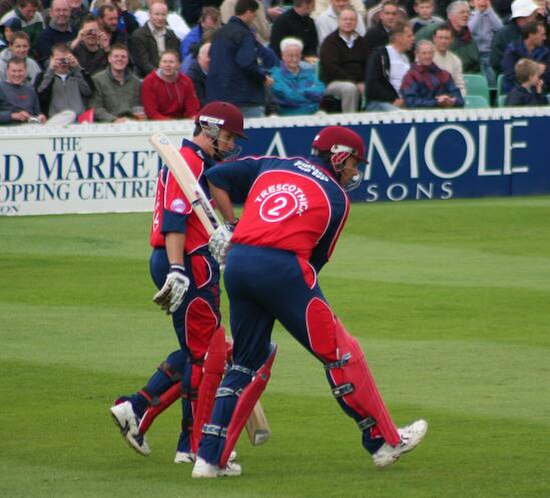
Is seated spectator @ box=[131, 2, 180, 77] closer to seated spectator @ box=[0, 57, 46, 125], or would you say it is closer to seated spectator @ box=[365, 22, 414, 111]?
seated spectator @ box=[0, 57, 46, 125]

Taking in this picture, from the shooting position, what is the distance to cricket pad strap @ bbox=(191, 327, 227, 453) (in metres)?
7.88

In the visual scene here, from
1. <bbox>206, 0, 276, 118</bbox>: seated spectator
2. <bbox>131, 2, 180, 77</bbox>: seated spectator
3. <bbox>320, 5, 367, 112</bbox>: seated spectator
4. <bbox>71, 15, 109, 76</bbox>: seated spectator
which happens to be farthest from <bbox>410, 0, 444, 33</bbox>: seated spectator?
<bbox>71, 15, 109, 76</bbox>: seated spectator

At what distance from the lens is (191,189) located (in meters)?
7.69

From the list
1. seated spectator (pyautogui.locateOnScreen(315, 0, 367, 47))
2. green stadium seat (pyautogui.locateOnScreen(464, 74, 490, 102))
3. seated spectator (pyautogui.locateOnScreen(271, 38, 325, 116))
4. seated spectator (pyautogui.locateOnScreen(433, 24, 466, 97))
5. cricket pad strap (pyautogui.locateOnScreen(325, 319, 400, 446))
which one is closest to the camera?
cricket pad strap (pyautogui.locateOnScreen(325, 319, 400, 446))

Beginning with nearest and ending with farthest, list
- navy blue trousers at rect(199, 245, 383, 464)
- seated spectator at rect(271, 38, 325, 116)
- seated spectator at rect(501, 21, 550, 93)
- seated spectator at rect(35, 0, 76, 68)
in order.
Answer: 1. navy blue trousers at rect(199, 245, 383, 464)
2. seated spectator at rect(35, 0, 76, 68)
3. seated spectator at rect(271, 38, 325, 116)
4. seated spectator at rect(501, 21, 550, 93)

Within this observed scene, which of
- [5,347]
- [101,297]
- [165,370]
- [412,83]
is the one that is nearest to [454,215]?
[412,83]

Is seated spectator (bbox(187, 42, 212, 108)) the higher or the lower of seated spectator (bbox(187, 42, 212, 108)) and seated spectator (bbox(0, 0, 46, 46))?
the lower

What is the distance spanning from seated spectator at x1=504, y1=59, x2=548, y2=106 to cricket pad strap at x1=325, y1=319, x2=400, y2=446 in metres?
14.2

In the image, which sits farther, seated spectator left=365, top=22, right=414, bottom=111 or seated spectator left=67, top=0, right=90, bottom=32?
seated spectator left=365, top=22, right=414, bottom=111

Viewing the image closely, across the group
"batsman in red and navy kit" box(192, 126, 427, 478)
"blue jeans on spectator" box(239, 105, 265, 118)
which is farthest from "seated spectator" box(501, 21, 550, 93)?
"batsman in red and navy kit" box(192, 126, 427, 478)

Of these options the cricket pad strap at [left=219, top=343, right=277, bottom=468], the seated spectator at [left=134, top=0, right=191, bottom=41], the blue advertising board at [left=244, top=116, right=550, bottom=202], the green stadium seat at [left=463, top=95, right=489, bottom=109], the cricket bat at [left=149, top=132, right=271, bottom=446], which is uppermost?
the cricket bat at [left=149, top=132, right=271, bottom=446]

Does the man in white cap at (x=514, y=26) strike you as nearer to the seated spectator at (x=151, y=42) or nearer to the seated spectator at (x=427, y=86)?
the seated spectator at (x=427, y=86)

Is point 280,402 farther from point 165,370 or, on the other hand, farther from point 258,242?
point 258,242

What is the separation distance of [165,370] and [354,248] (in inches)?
340
